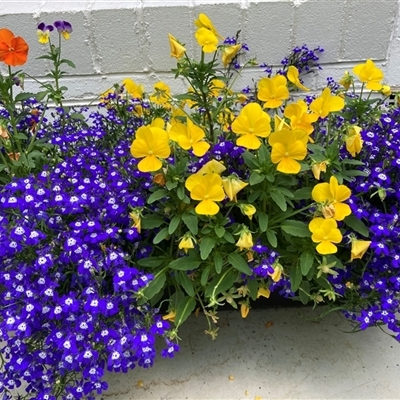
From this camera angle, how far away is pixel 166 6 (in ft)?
6.27

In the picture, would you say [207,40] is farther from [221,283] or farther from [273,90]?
[221,283]

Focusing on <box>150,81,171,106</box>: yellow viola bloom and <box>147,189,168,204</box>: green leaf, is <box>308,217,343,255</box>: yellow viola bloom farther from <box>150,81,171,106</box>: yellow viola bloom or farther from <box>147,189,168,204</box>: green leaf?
<box>150,81,171,106</box>: yellow viola bloom

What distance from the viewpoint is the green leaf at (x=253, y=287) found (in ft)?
4.55

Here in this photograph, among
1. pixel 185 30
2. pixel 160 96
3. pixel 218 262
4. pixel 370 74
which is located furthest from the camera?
pixel 185 30

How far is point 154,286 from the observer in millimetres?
1352

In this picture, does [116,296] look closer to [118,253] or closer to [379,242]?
[118,253]

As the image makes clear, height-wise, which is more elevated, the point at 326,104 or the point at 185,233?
the point at 326,104

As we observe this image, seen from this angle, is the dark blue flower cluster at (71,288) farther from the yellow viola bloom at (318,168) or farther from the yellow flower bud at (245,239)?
the yellow viola bloom at (318,168)

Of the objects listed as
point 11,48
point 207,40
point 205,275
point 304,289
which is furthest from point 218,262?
point 11,48

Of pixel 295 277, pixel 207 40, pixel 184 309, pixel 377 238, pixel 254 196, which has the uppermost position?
pixel 207 40

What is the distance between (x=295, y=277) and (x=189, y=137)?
0.52 metres

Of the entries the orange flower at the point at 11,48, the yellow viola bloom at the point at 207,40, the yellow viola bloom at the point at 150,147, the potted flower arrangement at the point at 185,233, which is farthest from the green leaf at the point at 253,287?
the orange flower at the point at 11,48

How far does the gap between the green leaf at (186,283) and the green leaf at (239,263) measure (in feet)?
0.47

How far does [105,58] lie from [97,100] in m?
0.20
